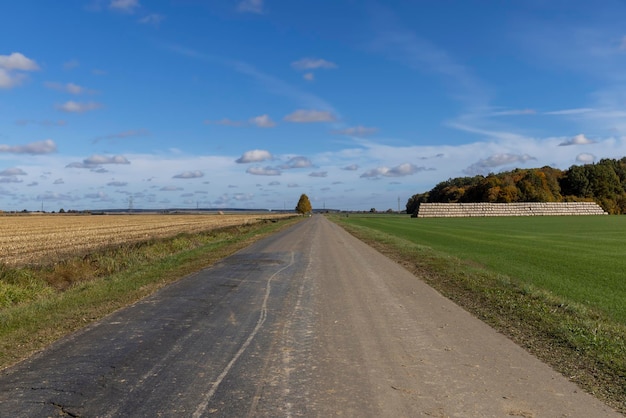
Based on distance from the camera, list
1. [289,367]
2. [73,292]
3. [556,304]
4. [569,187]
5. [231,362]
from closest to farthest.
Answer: [289,367] → [231,362] → [556,304] → [73,292] → [569,187]

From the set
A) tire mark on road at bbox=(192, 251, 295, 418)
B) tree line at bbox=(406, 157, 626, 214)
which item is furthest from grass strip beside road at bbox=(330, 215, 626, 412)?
tree line at bbox=(406, 157, 626, 214)

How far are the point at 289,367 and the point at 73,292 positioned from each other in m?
9.30

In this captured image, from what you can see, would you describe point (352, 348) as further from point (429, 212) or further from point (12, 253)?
point (429, 212)

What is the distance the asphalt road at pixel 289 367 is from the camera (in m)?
5.07

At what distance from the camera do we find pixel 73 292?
43.3 ft

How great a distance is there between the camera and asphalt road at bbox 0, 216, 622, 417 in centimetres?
507

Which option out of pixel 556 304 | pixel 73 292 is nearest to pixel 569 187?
pixel 556 304

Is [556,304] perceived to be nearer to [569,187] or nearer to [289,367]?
[289,367]

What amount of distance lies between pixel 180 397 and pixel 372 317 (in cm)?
512

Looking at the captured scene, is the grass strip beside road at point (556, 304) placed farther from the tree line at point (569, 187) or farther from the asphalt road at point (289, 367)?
the tree line at point (569, 187)

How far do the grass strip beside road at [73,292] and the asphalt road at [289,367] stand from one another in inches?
23.0

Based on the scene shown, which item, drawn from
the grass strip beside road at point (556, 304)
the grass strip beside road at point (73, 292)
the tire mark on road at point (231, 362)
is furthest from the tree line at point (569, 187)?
the tire mark on road at point (231, 362)

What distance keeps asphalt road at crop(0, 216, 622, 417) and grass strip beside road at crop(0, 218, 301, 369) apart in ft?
1.92

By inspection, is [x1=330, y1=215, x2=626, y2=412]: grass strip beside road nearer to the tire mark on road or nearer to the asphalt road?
the asphalt road
